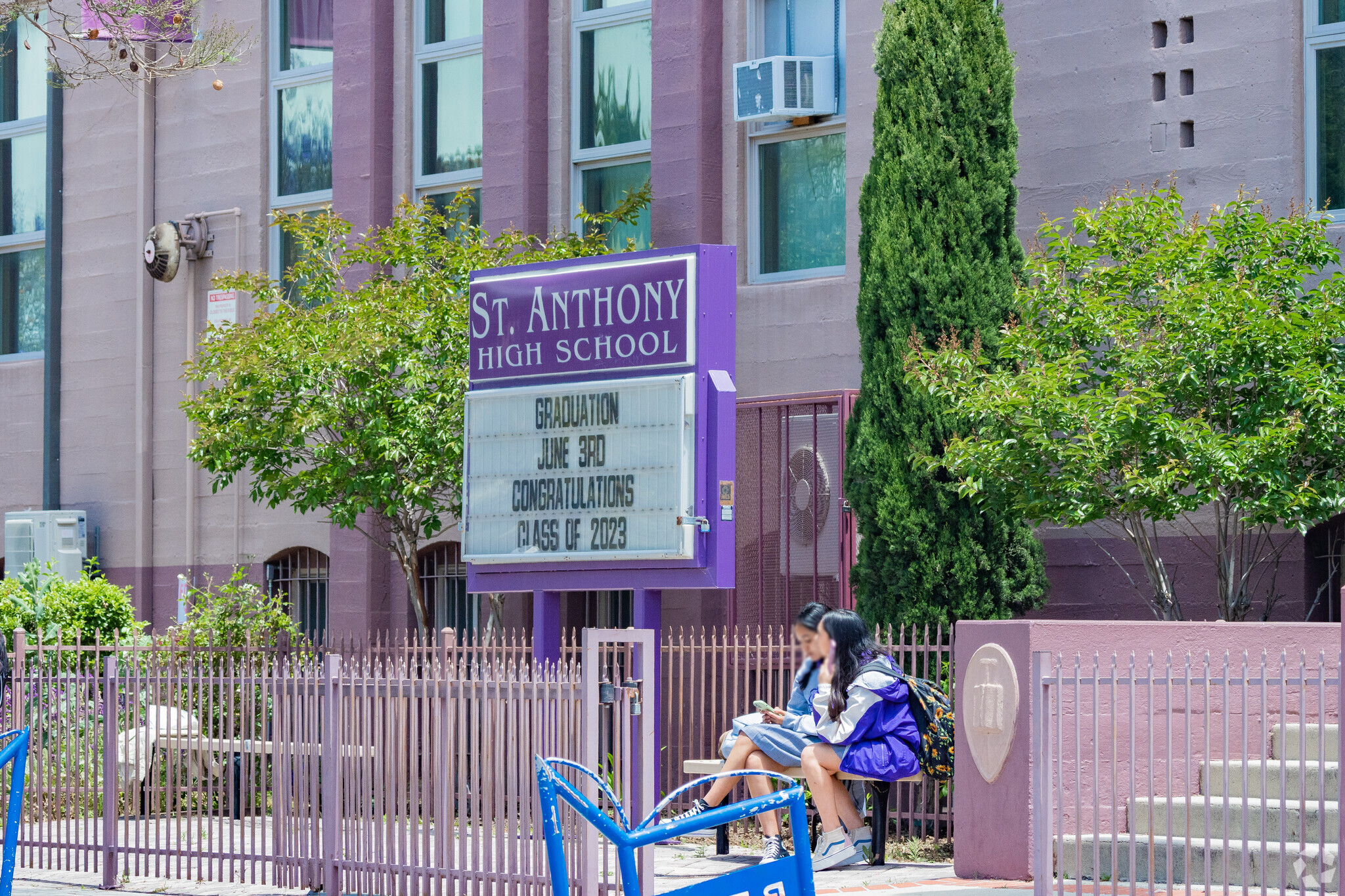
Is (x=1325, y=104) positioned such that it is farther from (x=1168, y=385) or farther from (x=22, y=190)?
(x=22, y=190)

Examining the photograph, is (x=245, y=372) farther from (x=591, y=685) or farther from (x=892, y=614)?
(x=591, y=685)

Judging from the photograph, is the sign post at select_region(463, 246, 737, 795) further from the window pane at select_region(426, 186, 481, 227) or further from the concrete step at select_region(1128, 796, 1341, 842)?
the window pane at select_region(426, 186, 481, 227)

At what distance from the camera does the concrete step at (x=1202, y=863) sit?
29.1ft

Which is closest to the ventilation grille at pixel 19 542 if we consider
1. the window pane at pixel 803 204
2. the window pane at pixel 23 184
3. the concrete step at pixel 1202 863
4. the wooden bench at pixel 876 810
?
the window pane at pixel 23 184

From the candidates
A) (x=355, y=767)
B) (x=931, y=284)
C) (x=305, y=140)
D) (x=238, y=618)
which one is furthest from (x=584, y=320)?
(x=305, y=140)

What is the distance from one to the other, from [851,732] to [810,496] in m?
4.41

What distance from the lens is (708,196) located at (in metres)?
16.2

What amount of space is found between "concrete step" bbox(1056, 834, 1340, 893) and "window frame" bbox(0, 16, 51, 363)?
14906mm

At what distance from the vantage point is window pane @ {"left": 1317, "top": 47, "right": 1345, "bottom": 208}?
1347 cm

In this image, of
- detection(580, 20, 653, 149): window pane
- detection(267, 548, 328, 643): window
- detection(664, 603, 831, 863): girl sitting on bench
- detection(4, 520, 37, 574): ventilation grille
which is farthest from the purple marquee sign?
detection(4, 520, 37, 574): ventilation grille

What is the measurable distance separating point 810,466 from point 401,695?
558 centimetres

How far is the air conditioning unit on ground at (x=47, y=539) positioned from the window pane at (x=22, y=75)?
4805mm

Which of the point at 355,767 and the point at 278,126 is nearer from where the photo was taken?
the point at 355,767

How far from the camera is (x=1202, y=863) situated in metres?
9.77
